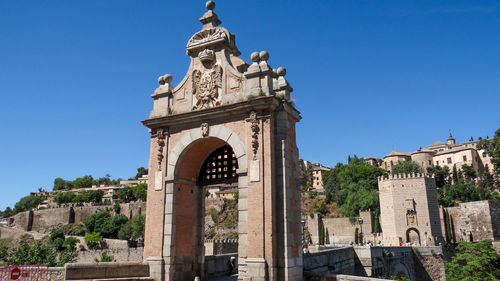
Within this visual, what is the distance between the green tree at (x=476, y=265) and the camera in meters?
25.6

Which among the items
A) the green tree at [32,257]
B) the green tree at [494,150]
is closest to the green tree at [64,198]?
the green tree at [32,257]

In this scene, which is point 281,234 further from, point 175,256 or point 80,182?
point 80,182

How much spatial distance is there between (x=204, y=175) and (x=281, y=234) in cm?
421

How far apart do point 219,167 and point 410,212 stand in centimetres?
4093

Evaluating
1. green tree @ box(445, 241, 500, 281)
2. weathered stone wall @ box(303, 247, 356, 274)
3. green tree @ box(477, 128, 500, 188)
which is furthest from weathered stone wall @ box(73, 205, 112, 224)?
green tree @ box(477, 128, 500, 188)

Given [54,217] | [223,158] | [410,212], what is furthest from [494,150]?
[54,217]

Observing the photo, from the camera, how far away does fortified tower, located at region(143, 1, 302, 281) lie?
10.4m

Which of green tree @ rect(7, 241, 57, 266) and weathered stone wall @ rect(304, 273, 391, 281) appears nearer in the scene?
weathered stone wall @ rect(304, 273, 391, 281)

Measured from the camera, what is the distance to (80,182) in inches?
5256

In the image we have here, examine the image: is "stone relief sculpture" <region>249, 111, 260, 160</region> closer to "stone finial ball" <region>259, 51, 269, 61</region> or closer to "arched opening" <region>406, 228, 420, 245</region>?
"stone finial ball" <region>259, 51, 269, 61</region>

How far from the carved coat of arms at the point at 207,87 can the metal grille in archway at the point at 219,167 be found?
1.80 m

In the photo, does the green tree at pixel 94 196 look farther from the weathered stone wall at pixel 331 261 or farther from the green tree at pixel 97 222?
the weathered stone wall at pixel 331 261

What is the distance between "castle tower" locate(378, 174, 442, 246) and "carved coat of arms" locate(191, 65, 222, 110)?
41.1m

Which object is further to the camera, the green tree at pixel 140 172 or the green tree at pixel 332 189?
the green tree at pixel 140 172
